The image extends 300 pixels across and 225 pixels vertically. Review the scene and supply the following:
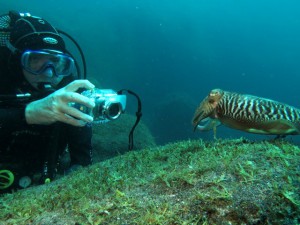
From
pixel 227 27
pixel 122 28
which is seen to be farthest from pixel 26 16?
pixel 227 27

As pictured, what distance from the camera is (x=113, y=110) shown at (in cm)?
351

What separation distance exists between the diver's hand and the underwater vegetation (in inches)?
36.7

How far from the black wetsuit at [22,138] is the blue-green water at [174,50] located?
19.5 feet

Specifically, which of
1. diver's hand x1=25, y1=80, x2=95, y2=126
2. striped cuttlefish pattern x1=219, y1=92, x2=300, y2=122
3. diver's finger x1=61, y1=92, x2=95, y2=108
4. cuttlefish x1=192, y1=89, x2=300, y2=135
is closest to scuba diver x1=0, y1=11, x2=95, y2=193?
diver's hand x1=25, y1=80, x2=95, y2=126

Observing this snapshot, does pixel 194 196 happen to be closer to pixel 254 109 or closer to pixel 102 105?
pixel 254 109

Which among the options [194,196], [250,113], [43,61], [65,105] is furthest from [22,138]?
[250,113]

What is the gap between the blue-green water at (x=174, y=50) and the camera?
27828 millimetres

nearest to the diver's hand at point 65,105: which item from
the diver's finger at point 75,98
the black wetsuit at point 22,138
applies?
the diver's finger at point 75,98

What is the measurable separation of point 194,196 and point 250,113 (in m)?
1.41

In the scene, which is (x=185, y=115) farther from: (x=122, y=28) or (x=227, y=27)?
(x=227, y=27)

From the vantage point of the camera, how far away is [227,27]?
73812mm

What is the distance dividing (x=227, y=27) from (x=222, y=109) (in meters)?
79.0

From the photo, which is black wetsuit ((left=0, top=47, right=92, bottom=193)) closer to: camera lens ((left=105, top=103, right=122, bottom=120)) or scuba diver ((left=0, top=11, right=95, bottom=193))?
scuba diver ((left=0, top=11, right=95, bottom=193))

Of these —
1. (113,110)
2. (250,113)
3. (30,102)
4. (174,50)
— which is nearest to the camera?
(250,113)
